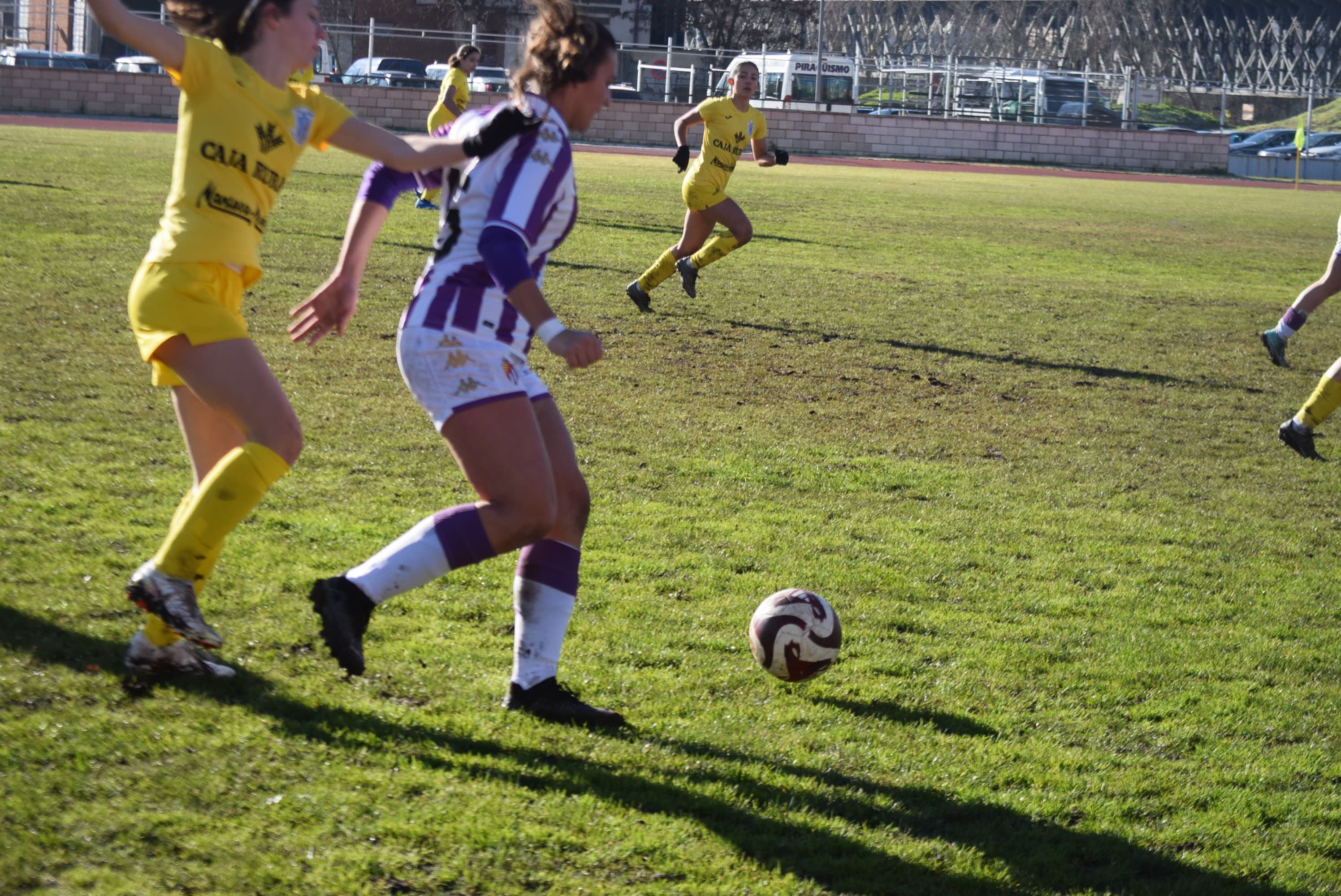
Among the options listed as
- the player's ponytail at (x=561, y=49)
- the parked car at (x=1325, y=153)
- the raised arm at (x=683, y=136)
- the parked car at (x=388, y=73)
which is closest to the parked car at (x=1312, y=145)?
the parked car at (x=1325, y=153)

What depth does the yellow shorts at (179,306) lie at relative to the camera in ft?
12.2

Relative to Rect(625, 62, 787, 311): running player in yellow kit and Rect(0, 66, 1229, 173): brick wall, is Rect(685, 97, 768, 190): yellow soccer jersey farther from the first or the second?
Rect(0, 66, 1229, 173): brick wall

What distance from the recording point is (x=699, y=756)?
3930 millimetres

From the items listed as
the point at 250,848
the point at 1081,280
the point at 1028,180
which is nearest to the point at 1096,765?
the point at 250,848

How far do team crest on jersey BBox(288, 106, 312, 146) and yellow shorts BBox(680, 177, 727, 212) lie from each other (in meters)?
8.81

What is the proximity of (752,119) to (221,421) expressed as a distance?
10121mm

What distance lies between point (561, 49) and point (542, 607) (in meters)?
1.70

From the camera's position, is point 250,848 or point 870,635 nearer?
point 250,848

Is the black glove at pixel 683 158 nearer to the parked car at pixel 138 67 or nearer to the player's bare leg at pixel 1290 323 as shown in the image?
the player's bare leg at pixel 1290 323

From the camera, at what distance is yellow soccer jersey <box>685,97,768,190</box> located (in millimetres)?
12586

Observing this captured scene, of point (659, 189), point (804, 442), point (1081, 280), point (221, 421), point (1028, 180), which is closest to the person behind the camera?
point (221, 421)

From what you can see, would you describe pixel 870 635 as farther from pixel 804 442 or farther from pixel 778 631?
pixel 804 442

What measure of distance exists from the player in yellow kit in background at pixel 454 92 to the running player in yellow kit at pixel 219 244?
566 inches

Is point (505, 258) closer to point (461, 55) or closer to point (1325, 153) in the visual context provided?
point (461, 55)
